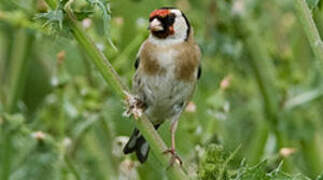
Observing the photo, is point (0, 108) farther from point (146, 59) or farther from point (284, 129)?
point (284, 129)

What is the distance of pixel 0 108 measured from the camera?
2656mm

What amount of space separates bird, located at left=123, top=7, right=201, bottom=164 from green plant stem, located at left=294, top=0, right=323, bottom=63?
2.50 feet

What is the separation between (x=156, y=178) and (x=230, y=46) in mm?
670

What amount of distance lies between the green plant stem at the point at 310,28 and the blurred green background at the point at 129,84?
61 cm

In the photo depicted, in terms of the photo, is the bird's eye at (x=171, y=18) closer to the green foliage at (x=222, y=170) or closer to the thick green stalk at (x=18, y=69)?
the thick green stalk at (x=18, y=69)

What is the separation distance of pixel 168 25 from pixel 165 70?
0.13 m

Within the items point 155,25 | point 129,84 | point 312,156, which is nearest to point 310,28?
point 155,25

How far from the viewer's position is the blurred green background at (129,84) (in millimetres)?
2320

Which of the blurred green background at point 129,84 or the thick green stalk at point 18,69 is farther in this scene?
the thick green stalk at point 18,69

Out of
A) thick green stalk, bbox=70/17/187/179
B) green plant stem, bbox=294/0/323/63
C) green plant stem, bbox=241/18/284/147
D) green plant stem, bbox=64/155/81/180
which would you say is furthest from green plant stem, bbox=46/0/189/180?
green plant stem, bbox=241/18/284/147

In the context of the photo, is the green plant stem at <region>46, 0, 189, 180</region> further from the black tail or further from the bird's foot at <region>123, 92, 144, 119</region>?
the black tail

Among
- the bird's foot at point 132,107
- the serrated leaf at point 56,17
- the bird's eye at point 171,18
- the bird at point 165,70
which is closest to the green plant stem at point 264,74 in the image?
the bird at point 165,70

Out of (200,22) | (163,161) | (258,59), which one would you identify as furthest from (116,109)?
(163,161)

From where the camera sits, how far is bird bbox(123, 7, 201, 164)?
2271 millimetres
